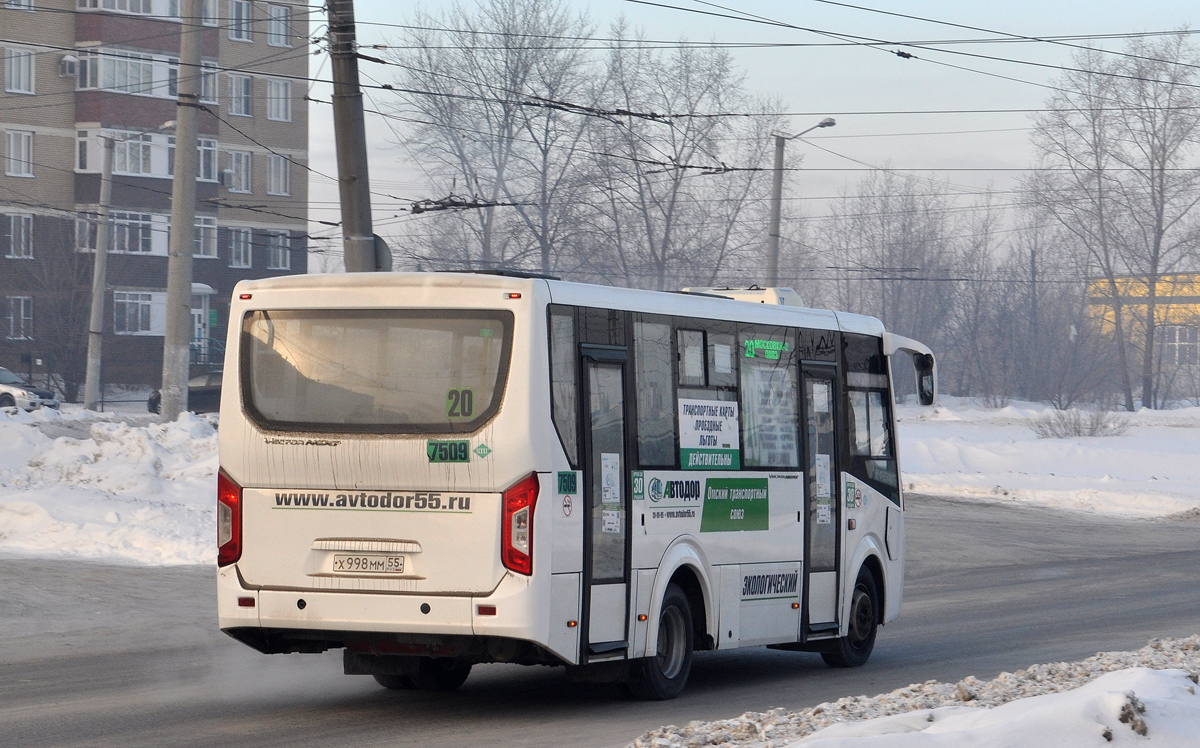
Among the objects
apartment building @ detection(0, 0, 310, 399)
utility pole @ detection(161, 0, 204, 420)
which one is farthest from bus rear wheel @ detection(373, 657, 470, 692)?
apartment building @ detection(0, 0, 310, 399)

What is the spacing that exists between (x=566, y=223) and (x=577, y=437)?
158 ft

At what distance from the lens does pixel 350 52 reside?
49.4 ft

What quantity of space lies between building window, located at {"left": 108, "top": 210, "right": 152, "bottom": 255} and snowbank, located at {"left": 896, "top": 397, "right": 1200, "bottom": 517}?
32.2 m

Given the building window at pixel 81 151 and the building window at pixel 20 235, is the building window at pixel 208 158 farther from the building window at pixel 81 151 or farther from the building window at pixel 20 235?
the building window at pixel 20 235

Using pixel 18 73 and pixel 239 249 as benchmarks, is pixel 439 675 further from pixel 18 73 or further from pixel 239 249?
pixel 239 249

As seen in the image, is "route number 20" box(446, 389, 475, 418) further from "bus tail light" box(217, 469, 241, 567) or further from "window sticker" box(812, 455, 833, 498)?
"window sticker" box(812, 455, 833, 498)

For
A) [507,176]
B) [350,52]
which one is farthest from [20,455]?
[507,176]

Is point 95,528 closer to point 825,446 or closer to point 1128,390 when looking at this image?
point 825,446

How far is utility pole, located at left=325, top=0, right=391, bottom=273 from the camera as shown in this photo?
15.0 meters

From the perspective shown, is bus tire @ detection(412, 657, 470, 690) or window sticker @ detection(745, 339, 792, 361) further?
window sticker @ detection(745, 339, 792, 361)

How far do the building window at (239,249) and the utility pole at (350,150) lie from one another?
53718 mm

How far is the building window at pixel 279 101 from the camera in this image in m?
68.6

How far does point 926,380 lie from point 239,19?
191 feet

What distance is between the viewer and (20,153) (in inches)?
2416
